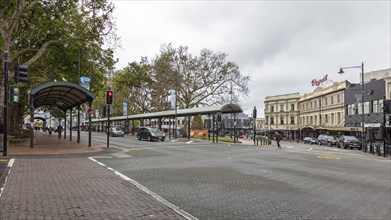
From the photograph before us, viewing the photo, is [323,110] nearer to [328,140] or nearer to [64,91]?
[328,140]


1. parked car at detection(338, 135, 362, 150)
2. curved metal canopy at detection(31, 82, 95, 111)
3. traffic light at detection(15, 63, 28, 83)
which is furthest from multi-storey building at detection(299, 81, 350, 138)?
traffic light at detection(15, 63, 28, 83)

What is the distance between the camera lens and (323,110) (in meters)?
62.1

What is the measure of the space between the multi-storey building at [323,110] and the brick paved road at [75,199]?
47643 mm

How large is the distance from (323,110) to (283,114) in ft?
73.5

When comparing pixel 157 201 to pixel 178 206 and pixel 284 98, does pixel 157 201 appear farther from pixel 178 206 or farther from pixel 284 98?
pixel 284 98

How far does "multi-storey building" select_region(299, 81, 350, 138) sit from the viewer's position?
2132 inches

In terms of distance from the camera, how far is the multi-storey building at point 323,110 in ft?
178

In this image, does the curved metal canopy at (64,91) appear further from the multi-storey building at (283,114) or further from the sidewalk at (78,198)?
the multi-storey building at (283,114)

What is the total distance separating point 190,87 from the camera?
152ft

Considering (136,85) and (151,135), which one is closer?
(151,135)

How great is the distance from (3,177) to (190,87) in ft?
125

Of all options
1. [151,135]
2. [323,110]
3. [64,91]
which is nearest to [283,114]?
[323,110]

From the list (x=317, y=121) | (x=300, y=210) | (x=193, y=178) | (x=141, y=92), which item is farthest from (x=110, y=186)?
(x=317, y=121)

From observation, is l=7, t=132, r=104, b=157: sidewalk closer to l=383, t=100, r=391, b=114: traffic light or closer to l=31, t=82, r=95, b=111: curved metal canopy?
l=31, t=82, r=95, b=111: curved metal canopy
